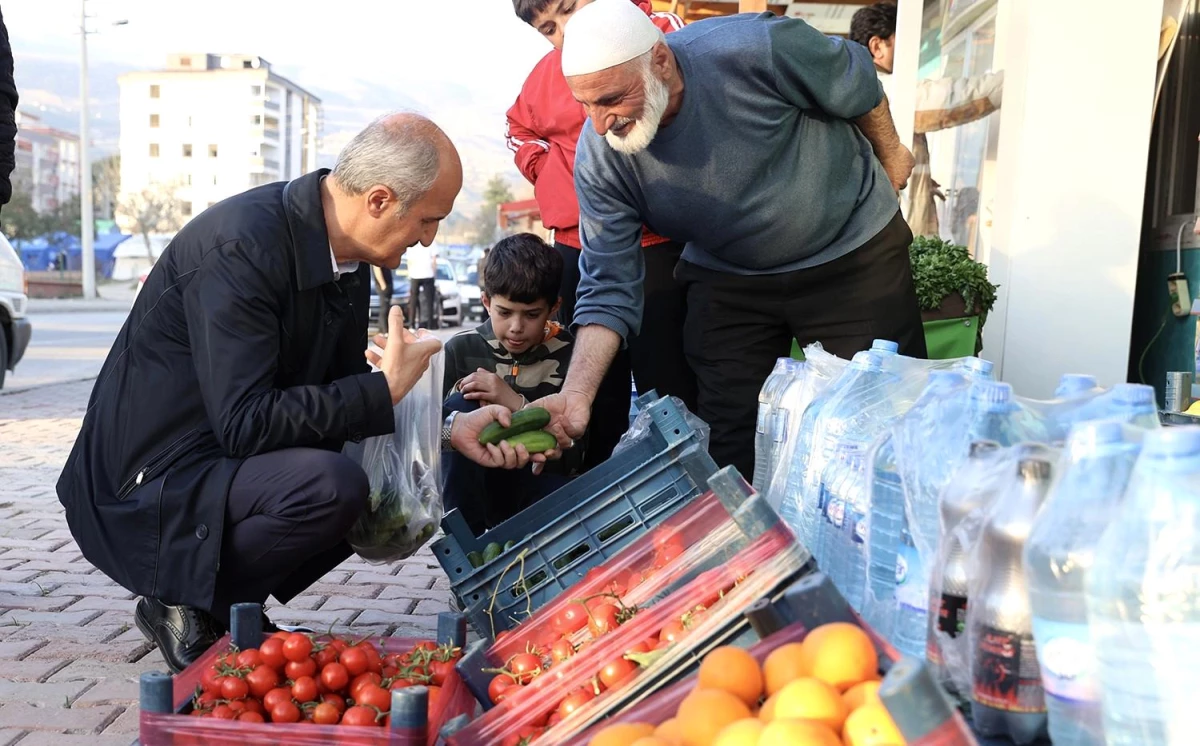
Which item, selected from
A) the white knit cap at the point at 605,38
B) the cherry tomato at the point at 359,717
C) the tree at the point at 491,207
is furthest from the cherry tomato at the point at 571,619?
the tree at the point at 491,207

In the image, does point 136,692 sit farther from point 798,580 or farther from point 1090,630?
point 1090,630

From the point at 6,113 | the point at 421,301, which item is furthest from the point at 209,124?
the point at 6,113

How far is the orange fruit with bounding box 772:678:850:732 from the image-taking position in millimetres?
1570

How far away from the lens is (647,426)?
3.32 metres

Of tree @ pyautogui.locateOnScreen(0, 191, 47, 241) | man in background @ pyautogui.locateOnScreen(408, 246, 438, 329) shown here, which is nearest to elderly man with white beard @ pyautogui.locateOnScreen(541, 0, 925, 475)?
man in background @ pyautogui.locateOnScreen(408, 246, 438, 329)

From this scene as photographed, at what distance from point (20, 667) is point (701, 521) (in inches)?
93.1

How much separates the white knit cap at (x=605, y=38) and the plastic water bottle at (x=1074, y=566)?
78.9 inches

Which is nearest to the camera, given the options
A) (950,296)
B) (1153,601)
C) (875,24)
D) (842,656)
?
(1153,601)

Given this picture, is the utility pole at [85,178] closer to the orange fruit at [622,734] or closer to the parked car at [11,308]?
the parked car at [11,308]

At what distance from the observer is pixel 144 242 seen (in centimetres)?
9256

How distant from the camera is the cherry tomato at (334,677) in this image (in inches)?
112

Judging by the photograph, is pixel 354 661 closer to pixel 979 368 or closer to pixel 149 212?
pixel 979 368

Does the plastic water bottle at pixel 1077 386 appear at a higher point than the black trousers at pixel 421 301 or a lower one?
higher

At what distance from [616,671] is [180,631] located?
72.9 inches
